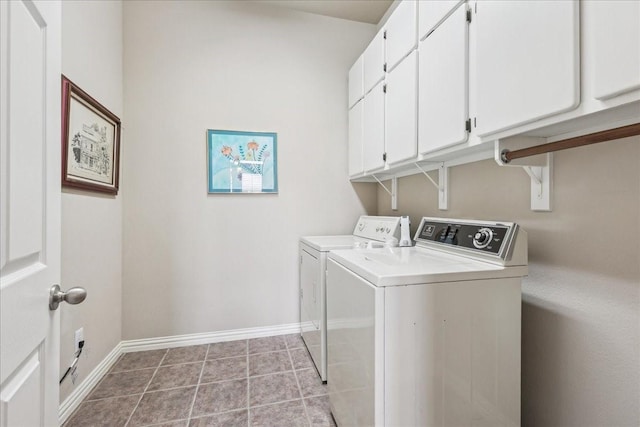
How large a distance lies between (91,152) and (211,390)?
5.49 feet

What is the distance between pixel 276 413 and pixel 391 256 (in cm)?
108

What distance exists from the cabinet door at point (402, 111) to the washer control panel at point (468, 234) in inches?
17.0

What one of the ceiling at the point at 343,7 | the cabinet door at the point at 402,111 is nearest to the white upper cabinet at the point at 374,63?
the cabinet door at the point at 402,111

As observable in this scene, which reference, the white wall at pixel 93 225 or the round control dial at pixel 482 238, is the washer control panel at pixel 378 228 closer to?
the round control dial at pixel 482 238

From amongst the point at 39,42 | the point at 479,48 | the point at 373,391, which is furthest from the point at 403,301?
the point at 39,42

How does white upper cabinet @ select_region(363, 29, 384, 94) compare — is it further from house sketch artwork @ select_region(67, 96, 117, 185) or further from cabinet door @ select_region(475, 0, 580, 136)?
house sketch artwork @ select_region(67, 96, 117, 185)

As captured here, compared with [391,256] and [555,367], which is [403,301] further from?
[555,367]

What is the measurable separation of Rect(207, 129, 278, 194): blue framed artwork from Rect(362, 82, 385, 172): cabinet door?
809mm

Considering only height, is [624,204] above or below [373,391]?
above

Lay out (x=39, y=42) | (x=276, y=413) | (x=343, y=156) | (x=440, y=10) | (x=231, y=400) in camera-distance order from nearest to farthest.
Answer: (x=39, y=42)
(x=440, y=10)
(x=276, y=413)
(x=231, y=400)
(x=343, y=156)

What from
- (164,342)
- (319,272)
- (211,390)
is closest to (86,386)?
(164,342)

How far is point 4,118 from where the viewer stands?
52 cm

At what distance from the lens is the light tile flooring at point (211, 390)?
1506 mm

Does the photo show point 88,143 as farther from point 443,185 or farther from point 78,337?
point 443,185
